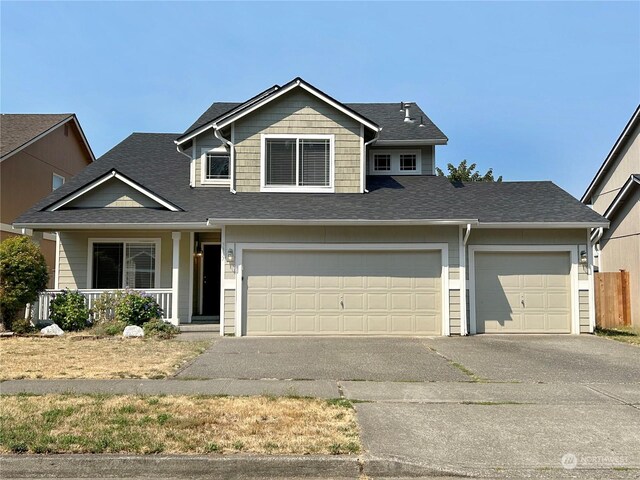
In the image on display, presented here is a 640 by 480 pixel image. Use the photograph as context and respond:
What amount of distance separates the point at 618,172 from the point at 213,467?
2250 centimetres

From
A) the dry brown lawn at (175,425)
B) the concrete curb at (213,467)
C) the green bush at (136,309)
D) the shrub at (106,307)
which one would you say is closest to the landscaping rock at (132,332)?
the green bush at (136,309)

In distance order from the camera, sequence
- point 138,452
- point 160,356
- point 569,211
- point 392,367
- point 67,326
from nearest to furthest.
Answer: point 138,452, point 392,367, point 160,356, point 67,326, point 569,211

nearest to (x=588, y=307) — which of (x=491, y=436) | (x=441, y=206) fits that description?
(x=441, y=206)

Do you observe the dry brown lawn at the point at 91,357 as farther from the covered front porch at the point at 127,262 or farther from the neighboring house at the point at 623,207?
the neighboring house at the point at 623,207

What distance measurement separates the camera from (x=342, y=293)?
502 inches

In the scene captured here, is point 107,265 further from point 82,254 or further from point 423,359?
point 423,359

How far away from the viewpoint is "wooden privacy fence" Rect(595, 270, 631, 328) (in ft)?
53.9

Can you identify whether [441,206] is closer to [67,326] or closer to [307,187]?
[307,187]

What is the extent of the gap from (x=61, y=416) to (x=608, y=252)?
19131mm

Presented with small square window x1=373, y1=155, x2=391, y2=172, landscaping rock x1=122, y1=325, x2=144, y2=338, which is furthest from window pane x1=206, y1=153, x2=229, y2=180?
landscaping rock x1=122, y1=325, x2=144, y2=338

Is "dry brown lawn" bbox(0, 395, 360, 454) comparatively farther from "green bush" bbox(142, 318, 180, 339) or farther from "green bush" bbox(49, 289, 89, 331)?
"green bush" bbox(49, 289, 89, 331)

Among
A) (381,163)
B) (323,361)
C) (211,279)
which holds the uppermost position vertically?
(381,163)

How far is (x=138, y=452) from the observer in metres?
4.62

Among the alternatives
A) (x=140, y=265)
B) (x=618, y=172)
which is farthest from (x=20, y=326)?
(x=618, y=172)
